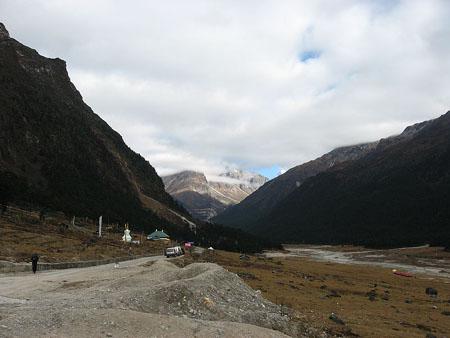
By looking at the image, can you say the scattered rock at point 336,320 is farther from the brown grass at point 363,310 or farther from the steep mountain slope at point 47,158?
the steep mountain slope at point 47,158

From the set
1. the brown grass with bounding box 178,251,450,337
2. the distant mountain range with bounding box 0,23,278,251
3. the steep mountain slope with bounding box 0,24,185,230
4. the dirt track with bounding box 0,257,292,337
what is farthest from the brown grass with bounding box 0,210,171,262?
the distant mountain range with bounding box 0,23,278,251

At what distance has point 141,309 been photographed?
83.9 feet

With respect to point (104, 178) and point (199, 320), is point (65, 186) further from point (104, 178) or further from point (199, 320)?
point (199, 320)

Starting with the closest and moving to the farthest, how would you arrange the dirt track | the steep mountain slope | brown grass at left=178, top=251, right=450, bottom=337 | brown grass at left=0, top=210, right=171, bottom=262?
the dirt track, brown grass at left=178, top=251, right=450, bottom=337, brown grass at left=0, top=210, right=171, bottom=262, the steep mountain slope

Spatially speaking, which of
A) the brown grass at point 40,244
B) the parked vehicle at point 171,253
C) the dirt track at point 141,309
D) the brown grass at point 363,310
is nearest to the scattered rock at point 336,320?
the brown grass at point 363,310

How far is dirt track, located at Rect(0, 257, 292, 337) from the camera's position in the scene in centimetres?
2119

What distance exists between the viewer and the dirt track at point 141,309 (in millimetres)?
21188

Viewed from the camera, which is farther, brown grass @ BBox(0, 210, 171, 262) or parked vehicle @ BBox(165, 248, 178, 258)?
parked vehicle @ BBox(165, 248, 178, 258)

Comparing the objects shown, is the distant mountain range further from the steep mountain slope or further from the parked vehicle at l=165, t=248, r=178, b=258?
the parked vehicle at l=165, t=248, r=178, b=258

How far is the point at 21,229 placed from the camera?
87312 mm

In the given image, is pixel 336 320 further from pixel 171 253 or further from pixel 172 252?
pixel 172 252

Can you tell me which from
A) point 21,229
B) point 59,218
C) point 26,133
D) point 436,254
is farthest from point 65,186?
point 436,254

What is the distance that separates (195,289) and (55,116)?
174 meters

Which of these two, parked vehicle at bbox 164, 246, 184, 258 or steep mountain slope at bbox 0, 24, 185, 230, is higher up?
steep mountain slope at bbox 0, 24, 185, 230
